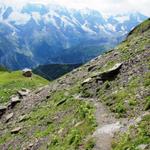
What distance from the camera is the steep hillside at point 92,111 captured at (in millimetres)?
29297

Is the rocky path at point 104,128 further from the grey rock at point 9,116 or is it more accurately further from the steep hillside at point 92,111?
the grey rock at point 9,116

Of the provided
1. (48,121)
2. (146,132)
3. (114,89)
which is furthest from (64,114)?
(146,132)

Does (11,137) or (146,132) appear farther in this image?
(11,137)

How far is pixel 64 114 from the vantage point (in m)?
38.9

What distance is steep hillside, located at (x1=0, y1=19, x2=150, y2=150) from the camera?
29.3m

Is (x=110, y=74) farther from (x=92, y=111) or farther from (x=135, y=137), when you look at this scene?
(x=135, y=137)

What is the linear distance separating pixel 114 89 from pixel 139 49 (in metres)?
9.10

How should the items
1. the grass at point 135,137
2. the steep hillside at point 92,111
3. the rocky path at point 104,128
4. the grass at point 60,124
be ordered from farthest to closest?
1. the grass at point 60,124
2. the steep hillside at point 92,111
3. the rocky path at point 104,128
4. the grass at point 135,137

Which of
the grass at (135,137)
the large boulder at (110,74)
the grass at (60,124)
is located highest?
the grass at (135,137)

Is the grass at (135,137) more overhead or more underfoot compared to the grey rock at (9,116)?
more overhead

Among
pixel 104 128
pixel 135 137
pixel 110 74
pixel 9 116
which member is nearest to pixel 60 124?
pixel 104 128

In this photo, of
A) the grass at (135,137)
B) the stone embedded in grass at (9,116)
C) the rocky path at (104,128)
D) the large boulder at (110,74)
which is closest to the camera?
the grass at (135,137)

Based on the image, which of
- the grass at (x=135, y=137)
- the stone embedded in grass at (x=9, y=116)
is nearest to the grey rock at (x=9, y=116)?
the stone embedded in grass at (x=9, y=116)

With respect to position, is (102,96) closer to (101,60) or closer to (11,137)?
(11,137)
